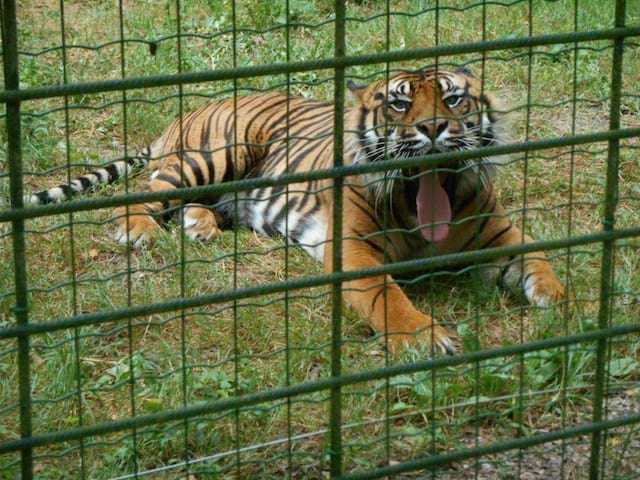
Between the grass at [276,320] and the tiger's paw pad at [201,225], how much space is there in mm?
111

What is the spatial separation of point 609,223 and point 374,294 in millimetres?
1632

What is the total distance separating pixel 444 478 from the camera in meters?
3.68

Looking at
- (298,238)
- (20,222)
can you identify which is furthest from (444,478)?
(298,238)

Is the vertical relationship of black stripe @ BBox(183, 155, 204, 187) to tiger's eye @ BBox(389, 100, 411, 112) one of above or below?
below

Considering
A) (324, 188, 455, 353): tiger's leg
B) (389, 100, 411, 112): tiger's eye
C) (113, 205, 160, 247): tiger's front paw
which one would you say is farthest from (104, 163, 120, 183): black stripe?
(389, 100, 411, 112): tiger's eye

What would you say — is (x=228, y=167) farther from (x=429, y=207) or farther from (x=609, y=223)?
(x=609, y=223)

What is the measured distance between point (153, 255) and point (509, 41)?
280cm

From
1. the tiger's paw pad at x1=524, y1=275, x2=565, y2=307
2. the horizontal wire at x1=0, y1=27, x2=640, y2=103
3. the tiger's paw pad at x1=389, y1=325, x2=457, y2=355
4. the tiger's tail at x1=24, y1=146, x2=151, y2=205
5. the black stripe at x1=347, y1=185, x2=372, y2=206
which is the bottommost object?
the tiger's paw pad at x1=389, y1=325, x2=457, y2=355

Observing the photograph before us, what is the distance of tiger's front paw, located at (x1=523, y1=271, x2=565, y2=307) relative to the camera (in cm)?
483

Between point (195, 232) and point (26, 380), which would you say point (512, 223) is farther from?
point (26, 380)

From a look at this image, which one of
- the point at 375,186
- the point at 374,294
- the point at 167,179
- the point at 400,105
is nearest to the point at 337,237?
the point at 374,294

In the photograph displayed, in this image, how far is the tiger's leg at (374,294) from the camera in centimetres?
440

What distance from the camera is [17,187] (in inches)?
104

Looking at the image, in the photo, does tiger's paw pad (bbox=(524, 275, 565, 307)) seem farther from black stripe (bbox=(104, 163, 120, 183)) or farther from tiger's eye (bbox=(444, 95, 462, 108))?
black stripe (bbox=(104, 163, 120, 183))
